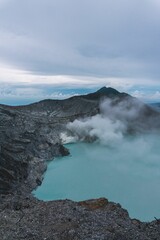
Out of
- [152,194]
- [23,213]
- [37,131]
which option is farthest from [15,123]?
[23,213]

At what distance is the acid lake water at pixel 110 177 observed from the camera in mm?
48562

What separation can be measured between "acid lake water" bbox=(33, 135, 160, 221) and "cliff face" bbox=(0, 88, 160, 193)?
2.54 m

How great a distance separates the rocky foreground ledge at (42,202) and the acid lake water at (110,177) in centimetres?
289

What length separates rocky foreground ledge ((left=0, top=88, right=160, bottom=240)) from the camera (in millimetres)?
19219

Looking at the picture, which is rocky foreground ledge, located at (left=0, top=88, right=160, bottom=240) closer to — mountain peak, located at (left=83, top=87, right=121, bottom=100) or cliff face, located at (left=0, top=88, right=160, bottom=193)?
cliff face, located at (left=0, top=88, right=160, bottom=193)

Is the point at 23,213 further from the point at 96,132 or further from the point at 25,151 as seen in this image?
the point at 96,132

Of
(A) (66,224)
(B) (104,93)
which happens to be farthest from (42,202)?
(B) (104,93)

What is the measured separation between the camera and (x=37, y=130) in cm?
7519

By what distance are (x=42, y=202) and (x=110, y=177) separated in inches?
1528

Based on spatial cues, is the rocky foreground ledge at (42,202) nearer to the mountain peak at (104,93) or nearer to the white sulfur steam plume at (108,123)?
the mountain peak at (104,93)

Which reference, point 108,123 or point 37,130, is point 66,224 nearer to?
point 37,130

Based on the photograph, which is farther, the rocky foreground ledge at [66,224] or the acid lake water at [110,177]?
the acid lake water at [110,177]

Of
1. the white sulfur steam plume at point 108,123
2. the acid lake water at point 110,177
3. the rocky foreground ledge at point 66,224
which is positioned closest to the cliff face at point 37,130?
the white sulfur steam plume at point 108,123

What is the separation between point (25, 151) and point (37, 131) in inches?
545
